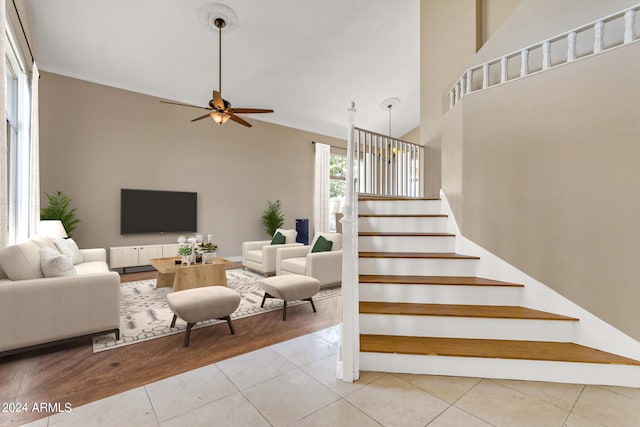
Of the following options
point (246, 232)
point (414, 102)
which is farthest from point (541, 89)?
point (246, 232)

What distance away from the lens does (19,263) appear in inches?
90.7

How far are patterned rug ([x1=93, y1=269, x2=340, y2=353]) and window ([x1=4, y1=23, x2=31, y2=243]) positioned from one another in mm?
1533

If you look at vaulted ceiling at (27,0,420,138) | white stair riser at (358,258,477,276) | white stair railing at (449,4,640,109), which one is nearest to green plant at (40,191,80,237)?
vaulted ceiling at (27,0,420,138)

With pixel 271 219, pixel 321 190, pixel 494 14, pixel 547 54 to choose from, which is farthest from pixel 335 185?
pixel 547 54

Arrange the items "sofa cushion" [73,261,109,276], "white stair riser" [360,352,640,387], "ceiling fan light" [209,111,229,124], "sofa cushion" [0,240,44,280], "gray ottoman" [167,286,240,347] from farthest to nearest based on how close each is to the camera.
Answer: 1. "ceiling fan light" [209,111,229,124]
2. "sofa cushion" [73,261,109,276]
3. "gray ottoman" [167,286,240,347]
4. "sofa cushion" [0,240,44,280]
5. "white stair riser" [360,352,640,387]

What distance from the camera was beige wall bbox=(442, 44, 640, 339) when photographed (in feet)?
6.06

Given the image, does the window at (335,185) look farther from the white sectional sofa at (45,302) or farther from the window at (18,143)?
the white sectional sofa at (45,302)

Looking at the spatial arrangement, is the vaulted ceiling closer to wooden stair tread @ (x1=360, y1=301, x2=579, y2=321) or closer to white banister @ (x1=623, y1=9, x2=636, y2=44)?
white banister @ (x1=623, y1=9, x2=636, y2=44)

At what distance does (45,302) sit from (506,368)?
131 inches

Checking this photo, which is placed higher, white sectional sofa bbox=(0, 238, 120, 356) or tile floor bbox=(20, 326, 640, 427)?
white sectional sofa bbox=(0, 238, 120, 356)

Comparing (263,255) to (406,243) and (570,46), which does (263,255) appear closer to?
(406,243)

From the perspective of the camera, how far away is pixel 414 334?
213 cm

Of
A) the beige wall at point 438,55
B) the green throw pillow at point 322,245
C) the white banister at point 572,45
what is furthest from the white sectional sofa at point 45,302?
the beige wall at point 438,55

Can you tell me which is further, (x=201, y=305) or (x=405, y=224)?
(x=405, y=224)
